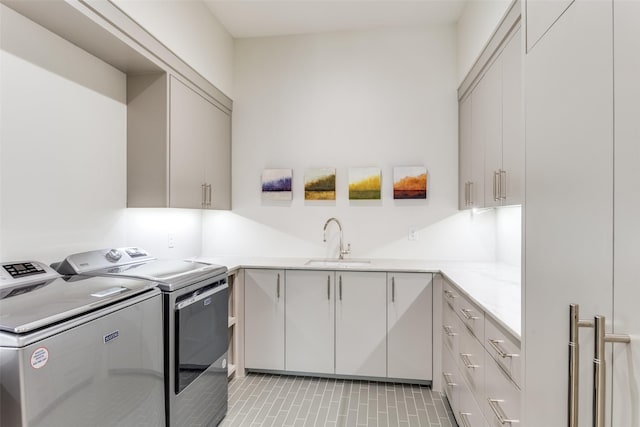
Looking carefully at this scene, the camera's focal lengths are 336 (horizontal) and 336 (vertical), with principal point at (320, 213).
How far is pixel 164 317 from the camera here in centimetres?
164

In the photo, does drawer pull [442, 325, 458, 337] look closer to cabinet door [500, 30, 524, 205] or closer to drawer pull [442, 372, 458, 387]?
drawer pull [442, 372, 458, 387]

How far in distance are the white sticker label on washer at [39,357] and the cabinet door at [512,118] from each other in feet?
6.60

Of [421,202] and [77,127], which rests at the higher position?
[77,127]

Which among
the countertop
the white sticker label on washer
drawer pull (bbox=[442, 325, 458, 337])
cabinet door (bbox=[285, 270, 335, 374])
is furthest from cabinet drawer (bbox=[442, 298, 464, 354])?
the white sticker label on washer

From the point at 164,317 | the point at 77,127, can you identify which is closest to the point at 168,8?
the point at 77,127

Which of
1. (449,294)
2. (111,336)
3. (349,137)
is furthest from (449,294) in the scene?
(111,336)

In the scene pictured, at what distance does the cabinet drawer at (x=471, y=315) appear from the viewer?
1.60 meters

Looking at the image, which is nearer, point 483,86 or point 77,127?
point 77,127

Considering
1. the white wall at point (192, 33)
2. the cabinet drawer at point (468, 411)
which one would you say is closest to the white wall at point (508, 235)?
the cabinet drawer at point (468, 411)

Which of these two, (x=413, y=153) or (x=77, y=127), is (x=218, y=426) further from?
(x=413, y=153)

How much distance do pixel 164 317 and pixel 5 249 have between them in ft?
2.50

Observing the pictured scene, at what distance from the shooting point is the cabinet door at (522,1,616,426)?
604 millimetres

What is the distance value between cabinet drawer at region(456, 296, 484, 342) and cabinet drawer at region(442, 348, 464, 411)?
38cm

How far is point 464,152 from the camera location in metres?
2.81
